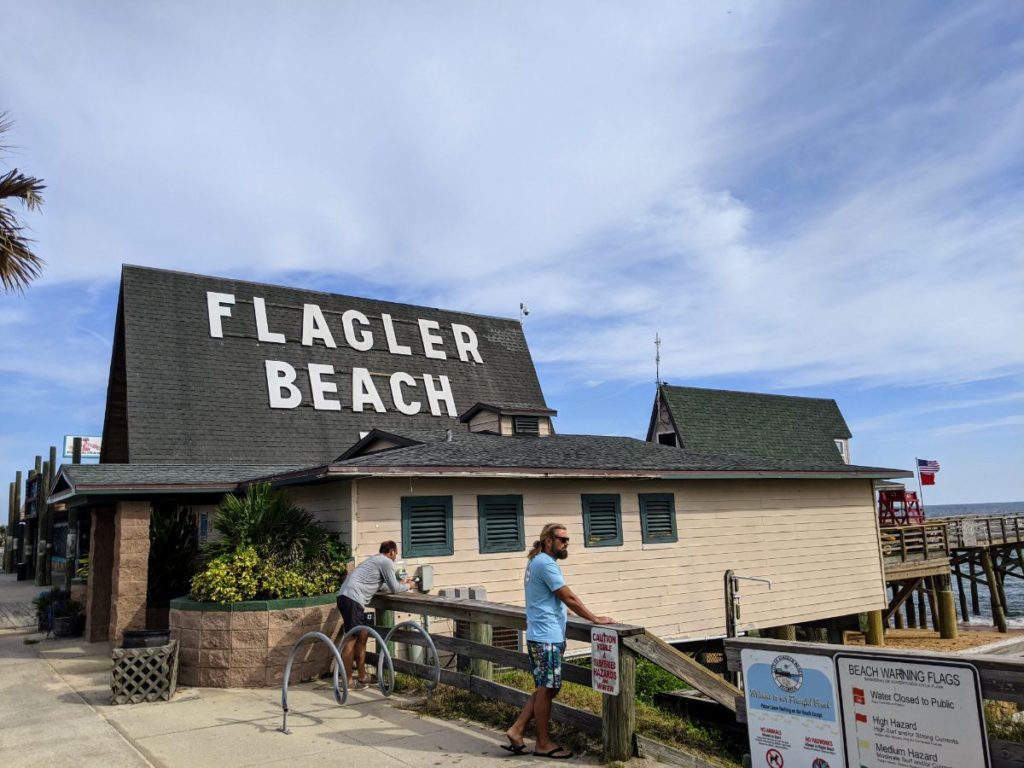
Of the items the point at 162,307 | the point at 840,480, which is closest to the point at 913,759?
the point at 840,480

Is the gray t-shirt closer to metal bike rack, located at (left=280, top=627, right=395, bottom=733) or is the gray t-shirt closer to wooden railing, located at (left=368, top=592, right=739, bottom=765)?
wooden railing, located at (left=368, top=592, right=739, bottom=765)

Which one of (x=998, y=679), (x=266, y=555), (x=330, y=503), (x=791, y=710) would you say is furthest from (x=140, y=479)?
(x=998, y=679)

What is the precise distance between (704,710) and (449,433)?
9370 millimetres

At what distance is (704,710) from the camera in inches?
331

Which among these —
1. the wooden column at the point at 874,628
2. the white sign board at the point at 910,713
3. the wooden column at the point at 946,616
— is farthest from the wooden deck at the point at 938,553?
Answer: the white sign board at the point at 910,713

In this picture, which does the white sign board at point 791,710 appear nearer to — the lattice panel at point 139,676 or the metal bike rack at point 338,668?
the metal bike rack at point 338,668

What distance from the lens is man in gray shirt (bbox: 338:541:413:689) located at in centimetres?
926

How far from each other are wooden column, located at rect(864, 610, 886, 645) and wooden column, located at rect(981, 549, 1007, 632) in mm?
15293

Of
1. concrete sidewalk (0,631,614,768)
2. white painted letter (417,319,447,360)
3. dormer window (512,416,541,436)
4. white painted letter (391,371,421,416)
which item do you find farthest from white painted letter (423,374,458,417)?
concrete sidewalk (0,631,614,768)

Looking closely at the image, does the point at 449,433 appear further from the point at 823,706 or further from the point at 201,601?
the point at 823,706

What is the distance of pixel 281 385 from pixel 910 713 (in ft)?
65.8

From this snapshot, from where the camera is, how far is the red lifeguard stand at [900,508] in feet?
113

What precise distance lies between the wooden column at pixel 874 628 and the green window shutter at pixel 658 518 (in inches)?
284

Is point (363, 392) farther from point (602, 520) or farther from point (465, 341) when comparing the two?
point (602, 520)
